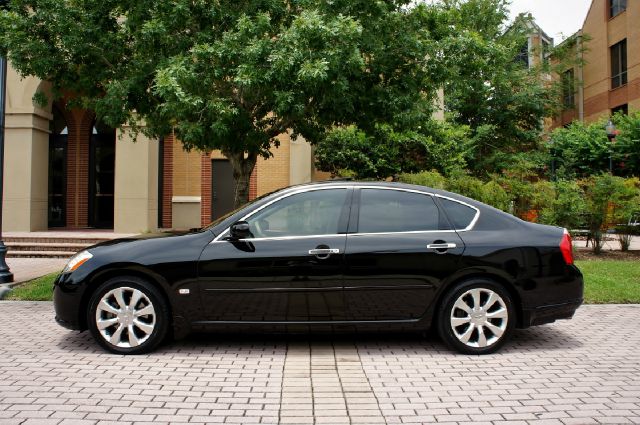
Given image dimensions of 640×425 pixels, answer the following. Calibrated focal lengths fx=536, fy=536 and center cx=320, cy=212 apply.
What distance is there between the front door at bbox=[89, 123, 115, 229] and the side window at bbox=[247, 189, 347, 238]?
13813mm

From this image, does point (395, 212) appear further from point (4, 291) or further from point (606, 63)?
point (606, 63)

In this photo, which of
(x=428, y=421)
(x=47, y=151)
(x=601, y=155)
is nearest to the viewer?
(x=428, y=421)

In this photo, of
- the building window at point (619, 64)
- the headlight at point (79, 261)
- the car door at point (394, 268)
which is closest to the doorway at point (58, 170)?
the headlight at point (79, 261)

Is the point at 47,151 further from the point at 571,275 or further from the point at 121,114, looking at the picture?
the point at 571,275

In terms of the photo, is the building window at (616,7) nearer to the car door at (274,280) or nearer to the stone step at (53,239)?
the stone step at (53,239)

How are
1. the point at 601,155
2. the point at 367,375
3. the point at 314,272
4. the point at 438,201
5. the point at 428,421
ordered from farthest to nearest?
the point at 601,155 < the point at 438,201 < the point at 314,272 < the point at 367,375 < the point at 428,421

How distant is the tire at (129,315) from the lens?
5059 millimetres

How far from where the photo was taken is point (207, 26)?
834cm

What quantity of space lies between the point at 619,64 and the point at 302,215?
109ft

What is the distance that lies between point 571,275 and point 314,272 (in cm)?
252

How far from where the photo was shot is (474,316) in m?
5.10

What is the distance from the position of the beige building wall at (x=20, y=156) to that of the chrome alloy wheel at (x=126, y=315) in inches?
462

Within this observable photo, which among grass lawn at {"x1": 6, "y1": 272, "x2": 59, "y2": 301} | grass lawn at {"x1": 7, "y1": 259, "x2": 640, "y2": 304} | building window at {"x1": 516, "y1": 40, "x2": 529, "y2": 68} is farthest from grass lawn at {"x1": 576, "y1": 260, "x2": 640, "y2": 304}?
building window at {"x1": 516, "y1": 40, "x2": 529, "y2": 68}

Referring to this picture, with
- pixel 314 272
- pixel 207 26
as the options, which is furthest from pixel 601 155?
pixel 314 272
